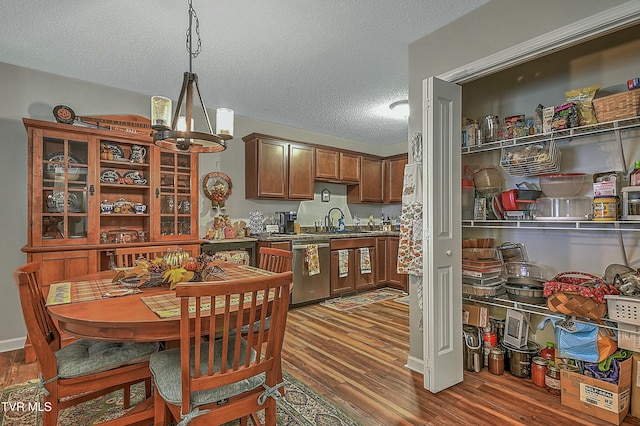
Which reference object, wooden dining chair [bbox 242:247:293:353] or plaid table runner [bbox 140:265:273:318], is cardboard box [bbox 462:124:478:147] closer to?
Result: wooden dining chair [bbox 242:247:293:353]

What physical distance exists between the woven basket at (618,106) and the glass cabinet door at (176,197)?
377 cm

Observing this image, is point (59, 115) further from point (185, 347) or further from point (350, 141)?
point (350, 141)

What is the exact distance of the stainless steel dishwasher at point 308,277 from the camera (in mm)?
4445

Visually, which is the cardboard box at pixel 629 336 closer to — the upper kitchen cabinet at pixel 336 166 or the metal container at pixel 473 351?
the metal container at pixel 473 351

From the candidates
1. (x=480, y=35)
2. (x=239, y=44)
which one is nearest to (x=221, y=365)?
(x=239, y=44)

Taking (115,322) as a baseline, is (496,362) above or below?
below

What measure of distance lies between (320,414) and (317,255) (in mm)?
2658

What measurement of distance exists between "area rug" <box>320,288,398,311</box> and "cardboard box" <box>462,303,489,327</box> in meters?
1.92

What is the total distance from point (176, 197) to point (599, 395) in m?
4.05

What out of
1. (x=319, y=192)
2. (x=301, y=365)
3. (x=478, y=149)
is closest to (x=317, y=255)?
(x=319, y=192)

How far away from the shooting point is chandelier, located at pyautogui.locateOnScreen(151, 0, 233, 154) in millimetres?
1960

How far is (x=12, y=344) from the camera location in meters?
3.11

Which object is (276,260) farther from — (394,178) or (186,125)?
(394,178)

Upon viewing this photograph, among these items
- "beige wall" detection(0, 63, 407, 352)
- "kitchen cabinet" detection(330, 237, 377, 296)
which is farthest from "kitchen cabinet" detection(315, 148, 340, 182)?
"beige wall" detection(0, 63, 407, 352)
